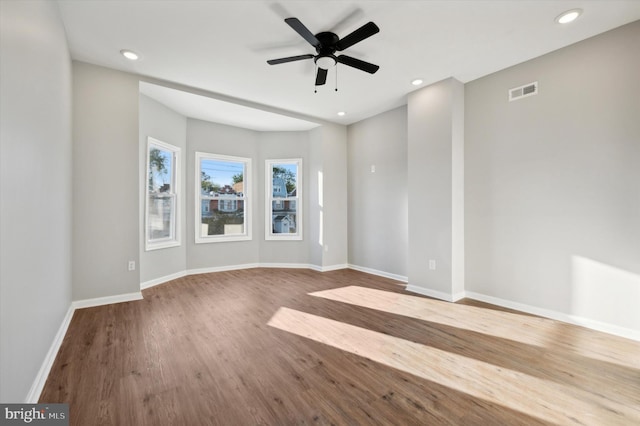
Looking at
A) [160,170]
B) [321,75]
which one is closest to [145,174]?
[160,170]

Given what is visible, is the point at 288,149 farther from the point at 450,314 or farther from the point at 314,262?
the point at 450,314

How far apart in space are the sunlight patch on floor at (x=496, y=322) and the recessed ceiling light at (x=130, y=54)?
367 centimetres

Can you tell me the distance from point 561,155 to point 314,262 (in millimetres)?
4152

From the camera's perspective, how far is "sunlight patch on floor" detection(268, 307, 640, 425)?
1.60m

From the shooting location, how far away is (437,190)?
3.75 m

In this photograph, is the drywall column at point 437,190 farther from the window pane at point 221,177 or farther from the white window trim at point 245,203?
the window pane at point 221,177

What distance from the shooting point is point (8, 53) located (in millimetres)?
1361

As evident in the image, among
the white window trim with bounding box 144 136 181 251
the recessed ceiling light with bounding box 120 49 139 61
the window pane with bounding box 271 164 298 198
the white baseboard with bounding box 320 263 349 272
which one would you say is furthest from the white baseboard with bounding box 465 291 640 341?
the recessed ceiling light with bounding box 120 49 139 61

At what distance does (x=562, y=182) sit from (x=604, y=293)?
1.18m

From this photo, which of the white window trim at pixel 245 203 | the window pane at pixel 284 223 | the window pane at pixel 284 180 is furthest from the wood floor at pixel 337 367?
the window pane at pixel 284 180

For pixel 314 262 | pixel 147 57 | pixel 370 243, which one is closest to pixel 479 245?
pixel 370 243

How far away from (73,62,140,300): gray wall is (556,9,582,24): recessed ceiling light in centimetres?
476

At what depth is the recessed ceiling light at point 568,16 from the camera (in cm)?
241

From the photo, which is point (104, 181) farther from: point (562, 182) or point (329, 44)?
point (562, 182)
